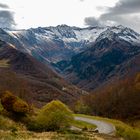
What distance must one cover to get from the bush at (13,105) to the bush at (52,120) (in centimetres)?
258

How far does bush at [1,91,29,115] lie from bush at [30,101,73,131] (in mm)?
2580

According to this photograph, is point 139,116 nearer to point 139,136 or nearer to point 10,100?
point 139,136

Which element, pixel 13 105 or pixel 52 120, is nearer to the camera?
pixel 52 120

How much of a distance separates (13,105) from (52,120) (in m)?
6.50

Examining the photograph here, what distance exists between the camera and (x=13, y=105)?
67312 millimetres

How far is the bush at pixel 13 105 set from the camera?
67188 millimetres

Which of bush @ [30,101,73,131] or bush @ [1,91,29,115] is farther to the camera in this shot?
bush @ [1,91,29,115]

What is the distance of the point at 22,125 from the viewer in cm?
6384

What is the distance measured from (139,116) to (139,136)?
11941cm

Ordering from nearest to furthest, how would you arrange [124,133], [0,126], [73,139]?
1. [73,139]
2. [0,126]
3. [124,133]

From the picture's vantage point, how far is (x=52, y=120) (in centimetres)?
6706

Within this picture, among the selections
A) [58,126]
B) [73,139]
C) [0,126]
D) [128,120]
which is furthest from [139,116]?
[73,139]

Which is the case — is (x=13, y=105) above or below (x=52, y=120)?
above

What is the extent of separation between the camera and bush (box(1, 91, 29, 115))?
2645 inches
